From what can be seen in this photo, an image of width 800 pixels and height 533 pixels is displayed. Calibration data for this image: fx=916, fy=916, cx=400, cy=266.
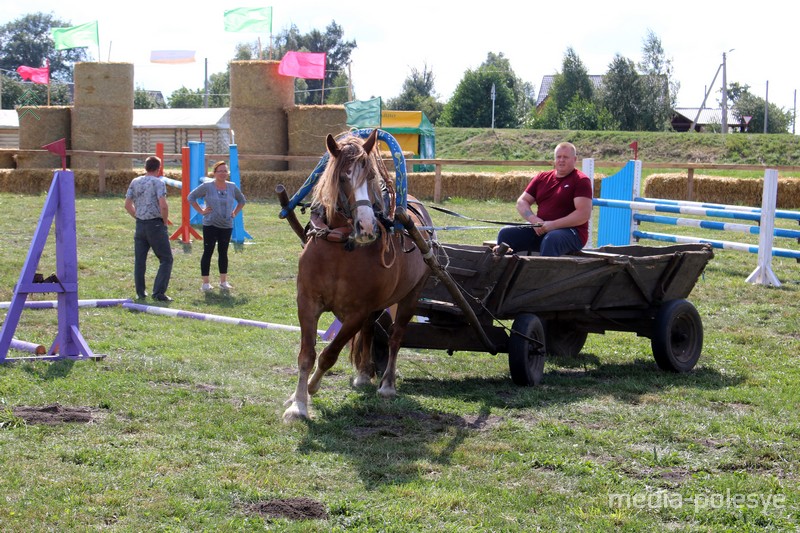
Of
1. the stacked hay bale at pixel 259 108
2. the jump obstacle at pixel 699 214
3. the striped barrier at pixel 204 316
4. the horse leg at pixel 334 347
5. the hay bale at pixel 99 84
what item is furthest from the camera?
the hay bale at pixel 99 84

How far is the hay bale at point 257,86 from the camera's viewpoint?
24.9m

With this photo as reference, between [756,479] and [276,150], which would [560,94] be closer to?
[276,150]

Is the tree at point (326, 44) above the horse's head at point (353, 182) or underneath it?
above

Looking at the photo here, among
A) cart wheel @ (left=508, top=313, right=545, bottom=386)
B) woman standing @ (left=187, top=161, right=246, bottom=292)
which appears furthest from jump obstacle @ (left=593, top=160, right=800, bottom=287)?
cart wheel @ (left=508, top=313, right=545, bottom=386)

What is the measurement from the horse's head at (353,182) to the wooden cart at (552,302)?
1.32m

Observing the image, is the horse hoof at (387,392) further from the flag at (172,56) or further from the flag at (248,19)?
the flag at (172,56)

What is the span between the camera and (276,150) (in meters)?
25.4

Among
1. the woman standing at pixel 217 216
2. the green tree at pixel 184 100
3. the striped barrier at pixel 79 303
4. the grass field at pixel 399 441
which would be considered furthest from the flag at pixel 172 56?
the green tree at pixel 184 100

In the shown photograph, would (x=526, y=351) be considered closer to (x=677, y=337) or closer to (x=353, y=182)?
(x=677, y=337)

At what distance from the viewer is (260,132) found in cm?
2505

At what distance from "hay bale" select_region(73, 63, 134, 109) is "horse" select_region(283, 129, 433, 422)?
21391 millimetres

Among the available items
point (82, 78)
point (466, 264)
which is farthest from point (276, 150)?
point (466, 264)

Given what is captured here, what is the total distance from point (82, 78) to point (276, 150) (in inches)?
227

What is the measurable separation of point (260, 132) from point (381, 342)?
18683mm
